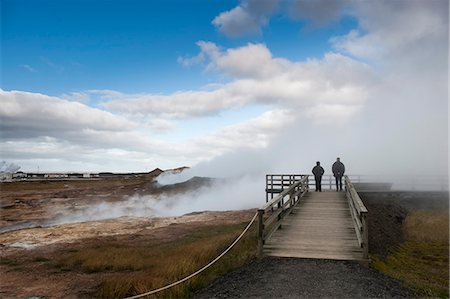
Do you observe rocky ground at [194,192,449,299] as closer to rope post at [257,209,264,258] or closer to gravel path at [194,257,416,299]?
gravel path at [194,257,416,299]

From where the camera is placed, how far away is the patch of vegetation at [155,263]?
892cm

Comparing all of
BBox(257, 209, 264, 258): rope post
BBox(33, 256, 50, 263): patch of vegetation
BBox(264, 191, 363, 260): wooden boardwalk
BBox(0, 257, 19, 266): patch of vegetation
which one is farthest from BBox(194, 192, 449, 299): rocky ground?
BBox(0, 257, 19, 266): patch of vegetation

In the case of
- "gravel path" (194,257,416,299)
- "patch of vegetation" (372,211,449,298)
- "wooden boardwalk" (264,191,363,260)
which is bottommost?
"patch of vegetation" (372,211,449,298)

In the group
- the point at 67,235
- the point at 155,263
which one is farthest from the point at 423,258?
the point at 67,235

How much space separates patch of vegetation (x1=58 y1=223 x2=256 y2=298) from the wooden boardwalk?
3.40ft

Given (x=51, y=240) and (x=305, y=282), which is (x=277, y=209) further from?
(x=51, y=240)

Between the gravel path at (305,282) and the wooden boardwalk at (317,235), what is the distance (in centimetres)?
63

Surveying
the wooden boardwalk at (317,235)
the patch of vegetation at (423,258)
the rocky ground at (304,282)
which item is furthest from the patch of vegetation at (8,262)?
the patch of vegetation at (423,258)

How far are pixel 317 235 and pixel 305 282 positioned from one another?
167 inches

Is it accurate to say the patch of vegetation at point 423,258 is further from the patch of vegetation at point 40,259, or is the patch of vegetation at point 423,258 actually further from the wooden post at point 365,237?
the patch of vegetation at point 40,259

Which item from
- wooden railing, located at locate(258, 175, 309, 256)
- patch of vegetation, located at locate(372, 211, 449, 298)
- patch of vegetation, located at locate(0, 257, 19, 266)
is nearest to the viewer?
patch of vegetation, located at locate(372, 211, 449, 298)

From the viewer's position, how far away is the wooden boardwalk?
10547 mm

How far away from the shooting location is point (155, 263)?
12305 millimetres

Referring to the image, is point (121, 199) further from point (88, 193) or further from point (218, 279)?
point (218, 279)
